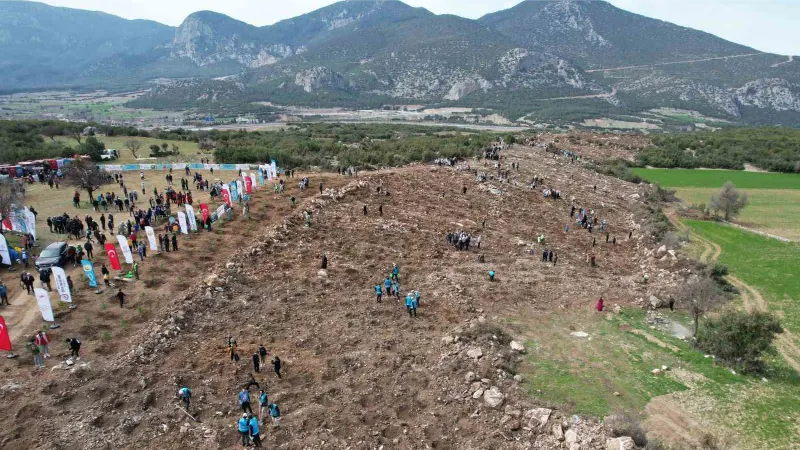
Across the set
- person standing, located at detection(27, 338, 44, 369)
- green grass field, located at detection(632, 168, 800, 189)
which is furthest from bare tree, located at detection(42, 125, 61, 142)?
green grass field, located at detection(632, 168, 800, 189)

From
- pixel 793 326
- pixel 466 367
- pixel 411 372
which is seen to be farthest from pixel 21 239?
pixel 793 326

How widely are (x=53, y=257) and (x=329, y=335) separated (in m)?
16.2

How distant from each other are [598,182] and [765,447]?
4621cm

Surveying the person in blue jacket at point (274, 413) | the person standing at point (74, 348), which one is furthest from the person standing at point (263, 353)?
the person standing at point (74, 348)

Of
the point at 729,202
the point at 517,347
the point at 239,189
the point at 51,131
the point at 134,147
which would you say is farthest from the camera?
the point at 51,131

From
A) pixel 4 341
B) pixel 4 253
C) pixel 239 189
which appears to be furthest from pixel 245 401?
pixel 239 189

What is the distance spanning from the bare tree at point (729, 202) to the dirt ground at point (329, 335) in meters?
15.7

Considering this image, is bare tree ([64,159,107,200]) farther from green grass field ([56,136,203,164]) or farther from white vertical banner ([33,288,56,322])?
white vertical banner ([33,288,56,322])

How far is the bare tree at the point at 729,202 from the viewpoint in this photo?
4609 centimetres

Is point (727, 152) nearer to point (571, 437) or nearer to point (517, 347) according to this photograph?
point (517, 347)

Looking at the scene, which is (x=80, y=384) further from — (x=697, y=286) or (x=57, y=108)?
(x=57, y=108)

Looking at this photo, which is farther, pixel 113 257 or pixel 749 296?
pixel 749 296

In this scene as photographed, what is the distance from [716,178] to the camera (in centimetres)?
7019

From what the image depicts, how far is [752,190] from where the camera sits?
62156 millimetres
